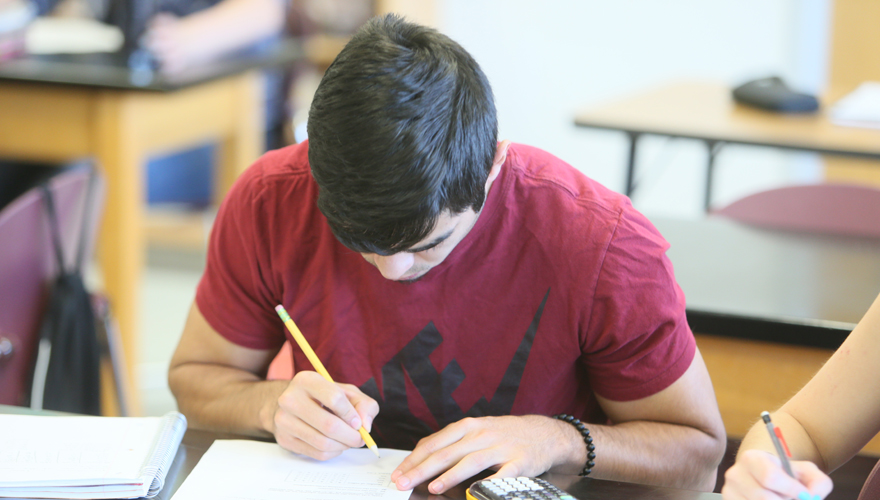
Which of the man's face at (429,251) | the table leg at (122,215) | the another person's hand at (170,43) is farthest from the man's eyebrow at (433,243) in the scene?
the another person's hand at (170,43)

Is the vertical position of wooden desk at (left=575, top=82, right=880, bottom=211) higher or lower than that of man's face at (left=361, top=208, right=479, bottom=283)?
lower

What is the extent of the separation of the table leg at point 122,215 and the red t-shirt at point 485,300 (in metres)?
1.22

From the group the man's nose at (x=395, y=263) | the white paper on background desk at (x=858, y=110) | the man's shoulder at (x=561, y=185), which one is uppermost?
the man's shoulder at (x=561, y=185)

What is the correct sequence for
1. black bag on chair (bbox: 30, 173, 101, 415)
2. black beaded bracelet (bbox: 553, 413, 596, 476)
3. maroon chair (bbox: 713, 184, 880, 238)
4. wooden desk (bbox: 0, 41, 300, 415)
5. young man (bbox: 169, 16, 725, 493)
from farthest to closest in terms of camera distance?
wooden desk (bbox: 0, 41, 300, 415), maroon chair (bbox: 713, 184, 880, 238), black bag on chair (bbox: 30, 173, 101, 415), black beaded bracelet (bbox: 553, 413, 596, 476), young man (bbox: 169, 16, 725, 493)

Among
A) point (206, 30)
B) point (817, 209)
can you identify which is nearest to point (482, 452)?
point (817, 209)

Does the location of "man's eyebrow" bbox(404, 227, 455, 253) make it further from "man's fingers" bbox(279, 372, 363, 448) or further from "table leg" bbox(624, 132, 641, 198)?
"table leg" bbox(624, 132, 641, 198)

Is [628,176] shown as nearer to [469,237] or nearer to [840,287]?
[840,287]

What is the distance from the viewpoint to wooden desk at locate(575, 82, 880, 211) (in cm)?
209

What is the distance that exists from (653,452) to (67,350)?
1.14 m

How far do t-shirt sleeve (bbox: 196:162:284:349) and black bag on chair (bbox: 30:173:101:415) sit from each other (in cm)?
60

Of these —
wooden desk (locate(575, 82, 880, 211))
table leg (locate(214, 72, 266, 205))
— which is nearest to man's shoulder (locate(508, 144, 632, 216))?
wooden desk (locate(575, 82, 880, 211))

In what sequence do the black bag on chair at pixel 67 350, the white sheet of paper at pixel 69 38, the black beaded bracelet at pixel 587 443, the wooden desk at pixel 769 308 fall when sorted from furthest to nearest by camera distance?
the white sheet of paper at pixel 69 38 → the black bag on chair at pixel 67 350 → the wooden desk at pixel 769 308 → the black beaded bracelet at pixel 587 443

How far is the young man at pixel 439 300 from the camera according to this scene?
2.84 feet

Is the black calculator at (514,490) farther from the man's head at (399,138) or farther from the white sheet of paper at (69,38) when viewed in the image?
the white sheet of paper at (69,38)
